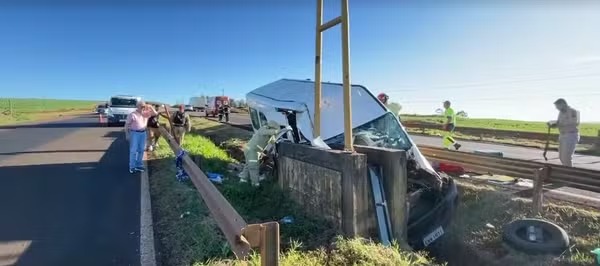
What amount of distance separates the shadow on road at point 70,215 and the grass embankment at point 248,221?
1.21 ft

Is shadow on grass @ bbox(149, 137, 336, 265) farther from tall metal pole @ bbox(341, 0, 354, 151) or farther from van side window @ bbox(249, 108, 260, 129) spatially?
van side window @ bbox(249, 108, 260, 129)

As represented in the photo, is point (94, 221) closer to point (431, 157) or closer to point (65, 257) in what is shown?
point (65, 257)

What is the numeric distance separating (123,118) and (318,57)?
20530mm

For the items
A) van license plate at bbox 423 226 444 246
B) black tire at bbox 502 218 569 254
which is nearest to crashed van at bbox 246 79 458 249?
van license plate at bbox 423 226 444 246

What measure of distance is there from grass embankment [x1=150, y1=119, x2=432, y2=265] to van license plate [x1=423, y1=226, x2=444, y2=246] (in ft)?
2.98

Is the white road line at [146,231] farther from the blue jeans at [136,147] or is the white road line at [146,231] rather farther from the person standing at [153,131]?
the person standing at [153,131]

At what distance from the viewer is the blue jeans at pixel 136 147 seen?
8.70 metres

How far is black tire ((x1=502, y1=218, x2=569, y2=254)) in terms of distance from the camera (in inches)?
203

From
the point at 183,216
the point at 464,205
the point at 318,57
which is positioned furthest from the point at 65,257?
the point at 464,205

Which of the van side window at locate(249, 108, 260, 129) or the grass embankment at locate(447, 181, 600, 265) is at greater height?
the van side window at locate(249, 108, 260, 129)

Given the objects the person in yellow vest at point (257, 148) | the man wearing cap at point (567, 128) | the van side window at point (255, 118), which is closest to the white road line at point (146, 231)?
the person in yellow vest at point (257, 148)

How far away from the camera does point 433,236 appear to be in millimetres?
5625

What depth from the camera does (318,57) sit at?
6.54m

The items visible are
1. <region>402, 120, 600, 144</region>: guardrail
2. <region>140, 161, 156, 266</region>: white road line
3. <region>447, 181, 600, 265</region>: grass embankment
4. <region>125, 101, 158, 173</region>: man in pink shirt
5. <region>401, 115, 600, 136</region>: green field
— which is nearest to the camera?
<region>140, 161, 156, 266</region>: white road line
